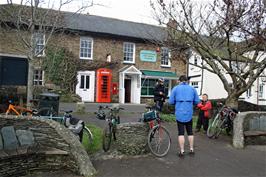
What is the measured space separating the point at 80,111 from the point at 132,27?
17259 millimetres

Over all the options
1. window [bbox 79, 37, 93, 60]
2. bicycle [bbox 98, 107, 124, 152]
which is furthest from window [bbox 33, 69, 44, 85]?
bicycle [bbox 98, 107, 124, 152]

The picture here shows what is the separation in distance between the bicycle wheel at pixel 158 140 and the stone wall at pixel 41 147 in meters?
1.94

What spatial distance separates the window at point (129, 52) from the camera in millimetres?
29750

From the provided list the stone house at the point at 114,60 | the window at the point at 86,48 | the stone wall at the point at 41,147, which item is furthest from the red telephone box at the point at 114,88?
the stone wall at the point at 41,147

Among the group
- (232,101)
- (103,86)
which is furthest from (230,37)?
(103,86)

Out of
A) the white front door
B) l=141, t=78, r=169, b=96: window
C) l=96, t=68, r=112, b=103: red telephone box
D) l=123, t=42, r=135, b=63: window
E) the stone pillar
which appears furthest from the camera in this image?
l=141, t=78, r=169, b=96: window

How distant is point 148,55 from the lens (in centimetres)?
3083

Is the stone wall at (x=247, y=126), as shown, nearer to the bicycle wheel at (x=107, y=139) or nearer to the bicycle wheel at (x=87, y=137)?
the bicycle wheel at (x=107, y=139)

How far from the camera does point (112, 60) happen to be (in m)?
28.8

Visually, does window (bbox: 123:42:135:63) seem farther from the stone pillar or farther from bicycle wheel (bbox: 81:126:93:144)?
bicycle wheel (bbox: 81:126:93:144)

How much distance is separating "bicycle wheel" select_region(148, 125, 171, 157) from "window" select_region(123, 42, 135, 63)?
861 inches

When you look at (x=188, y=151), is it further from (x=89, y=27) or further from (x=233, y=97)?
(x=89, y=27)

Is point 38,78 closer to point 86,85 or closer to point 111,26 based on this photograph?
point 86,85

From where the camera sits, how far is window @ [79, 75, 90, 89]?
26.9 meters
